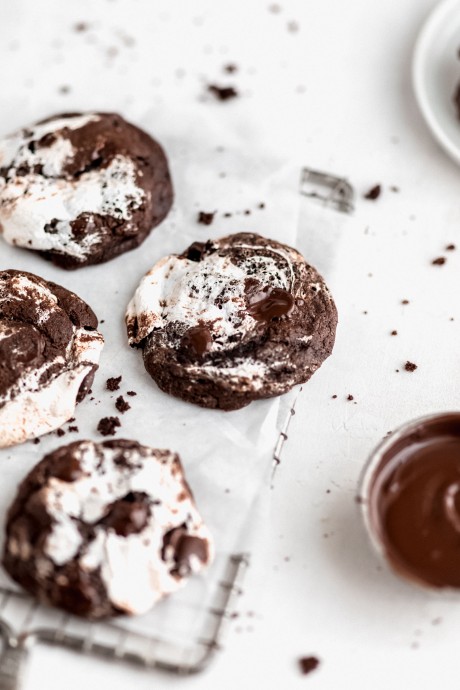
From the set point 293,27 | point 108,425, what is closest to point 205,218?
point 108,425

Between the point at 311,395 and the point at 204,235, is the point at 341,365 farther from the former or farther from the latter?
Answer: the point at 204,235

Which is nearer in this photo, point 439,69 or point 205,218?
point 205,218

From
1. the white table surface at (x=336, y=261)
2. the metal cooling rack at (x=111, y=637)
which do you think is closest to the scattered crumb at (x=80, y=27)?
the white table surface at (x=336, y=261)

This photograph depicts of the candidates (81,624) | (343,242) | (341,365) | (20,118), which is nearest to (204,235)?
(343,242)

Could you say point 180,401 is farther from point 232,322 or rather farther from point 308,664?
point 308,664

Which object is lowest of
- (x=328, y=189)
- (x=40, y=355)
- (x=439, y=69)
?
(x=40, y=355)

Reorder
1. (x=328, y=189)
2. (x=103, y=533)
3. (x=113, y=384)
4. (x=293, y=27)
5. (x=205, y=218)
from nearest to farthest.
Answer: (x=103, y=533), (x=113, y=384), (x=205, y=218), (x=328, y=189), (x=293, y=27)

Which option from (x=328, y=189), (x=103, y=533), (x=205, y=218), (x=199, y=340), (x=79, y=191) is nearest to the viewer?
(x=103, y=533)
